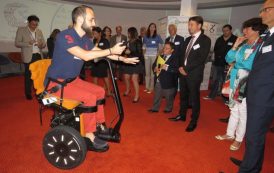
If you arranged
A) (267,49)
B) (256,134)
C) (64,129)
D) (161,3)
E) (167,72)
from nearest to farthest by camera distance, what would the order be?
(267,49) < (256,134) < (64,129) < (167,72) < (161,3)

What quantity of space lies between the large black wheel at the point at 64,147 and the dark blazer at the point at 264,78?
5.78 ft

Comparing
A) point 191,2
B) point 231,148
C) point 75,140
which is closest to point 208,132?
point 231,148

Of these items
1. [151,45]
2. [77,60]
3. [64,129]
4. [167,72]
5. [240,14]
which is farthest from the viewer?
[240,14]

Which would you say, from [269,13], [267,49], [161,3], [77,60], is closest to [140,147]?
[77,60]

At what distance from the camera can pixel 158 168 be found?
2.61m

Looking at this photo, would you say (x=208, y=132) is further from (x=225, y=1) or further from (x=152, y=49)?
(x=225, y=1)

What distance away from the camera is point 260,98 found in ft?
6.46

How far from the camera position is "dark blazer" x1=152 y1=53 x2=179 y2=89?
4.32 metres

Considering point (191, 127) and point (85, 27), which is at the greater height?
point (85, 27)

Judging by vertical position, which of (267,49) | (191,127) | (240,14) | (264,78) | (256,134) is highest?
(240,14)

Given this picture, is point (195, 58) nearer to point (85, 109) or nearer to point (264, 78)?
point (264, 78)

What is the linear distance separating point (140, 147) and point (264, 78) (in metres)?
1.85

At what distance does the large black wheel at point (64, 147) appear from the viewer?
2.26 metres

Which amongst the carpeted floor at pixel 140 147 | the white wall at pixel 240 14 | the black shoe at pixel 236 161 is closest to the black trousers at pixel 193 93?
the carpeted floor at pixel 140 147
